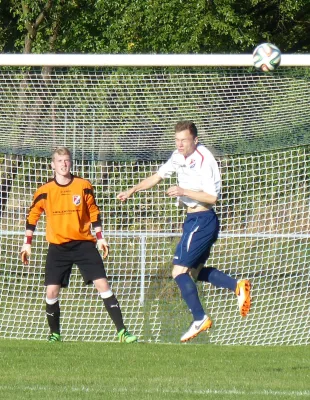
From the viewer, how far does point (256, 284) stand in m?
10.8

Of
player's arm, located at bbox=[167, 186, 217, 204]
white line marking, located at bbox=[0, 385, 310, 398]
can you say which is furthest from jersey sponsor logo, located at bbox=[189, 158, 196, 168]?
white line marking, located at bbox=[0, 385, 310, 398]

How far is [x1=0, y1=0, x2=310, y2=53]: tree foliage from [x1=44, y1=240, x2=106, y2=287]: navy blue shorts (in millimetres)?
8828

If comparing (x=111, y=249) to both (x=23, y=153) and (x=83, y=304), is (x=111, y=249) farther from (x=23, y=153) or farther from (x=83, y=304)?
(x=23, y=153)

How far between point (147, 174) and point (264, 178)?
1511mm

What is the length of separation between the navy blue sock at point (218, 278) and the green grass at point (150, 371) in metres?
0.55

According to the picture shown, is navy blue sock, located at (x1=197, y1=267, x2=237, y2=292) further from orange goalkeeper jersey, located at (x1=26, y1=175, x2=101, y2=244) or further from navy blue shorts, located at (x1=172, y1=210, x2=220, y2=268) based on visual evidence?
orange goalkeeper jersey, located at (x1=26, y1=175, x2=101, y2=244)

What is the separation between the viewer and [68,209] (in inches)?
349

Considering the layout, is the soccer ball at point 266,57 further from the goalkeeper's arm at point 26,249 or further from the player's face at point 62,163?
the goalkeeper's arm at point 26,249

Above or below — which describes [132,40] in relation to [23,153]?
above

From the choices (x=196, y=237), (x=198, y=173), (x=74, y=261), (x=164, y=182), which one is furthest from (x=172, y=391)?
(x=164, y=182)

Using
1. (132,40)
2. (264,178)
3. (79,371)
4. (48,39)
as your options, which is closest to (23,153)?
(264,178)

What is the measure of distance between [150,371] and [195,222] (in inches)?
64.1

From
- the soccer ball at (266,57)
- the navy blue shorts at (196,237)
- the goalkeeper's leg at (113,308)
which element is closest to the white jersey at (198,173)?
the navy blue shorts at (196,237)

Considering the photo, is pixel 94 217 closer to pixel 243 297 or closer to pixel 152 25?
pixel 243 297
